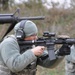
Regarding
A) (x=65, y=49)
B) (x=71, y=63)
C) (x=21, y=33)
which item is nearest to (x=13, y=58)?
(x=21, y=33)

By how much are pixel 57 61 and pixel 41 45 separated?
1.84 ft

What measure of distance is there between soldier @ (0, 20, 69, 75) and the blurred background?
8.04 metres

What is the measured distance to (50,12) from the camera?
16625 millimetres

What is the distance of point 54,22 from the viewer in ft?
50.9

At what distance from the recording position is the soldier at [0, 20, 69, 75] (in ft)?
17.6

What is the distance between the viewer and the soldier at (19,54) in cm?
538

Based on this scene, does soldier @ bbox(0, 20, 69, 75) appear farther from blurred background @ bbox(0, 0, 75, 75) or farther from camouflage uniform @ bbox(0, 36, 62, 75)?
blurred background @ bbox(0, 0, 75, 75)

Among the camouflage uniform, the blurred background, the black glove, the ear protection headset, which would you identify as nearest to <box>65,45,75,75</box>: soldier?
the black glove

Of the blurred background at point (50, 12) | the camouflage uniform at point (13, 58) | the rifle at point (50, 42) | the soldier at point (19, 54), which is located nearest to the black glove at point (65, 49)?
the rifle at point (50, 42)

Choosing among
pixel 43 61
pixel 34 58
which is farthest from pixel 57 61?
pixel 34 58

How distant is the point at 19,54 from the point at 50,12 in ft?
36.9

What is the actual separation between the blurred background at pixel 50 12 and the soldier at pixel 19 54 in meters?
8.04

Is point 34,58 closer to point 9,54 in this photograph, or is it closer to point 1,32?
point 9,54

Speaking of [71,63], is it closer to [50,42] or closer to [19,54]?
[50,42]
